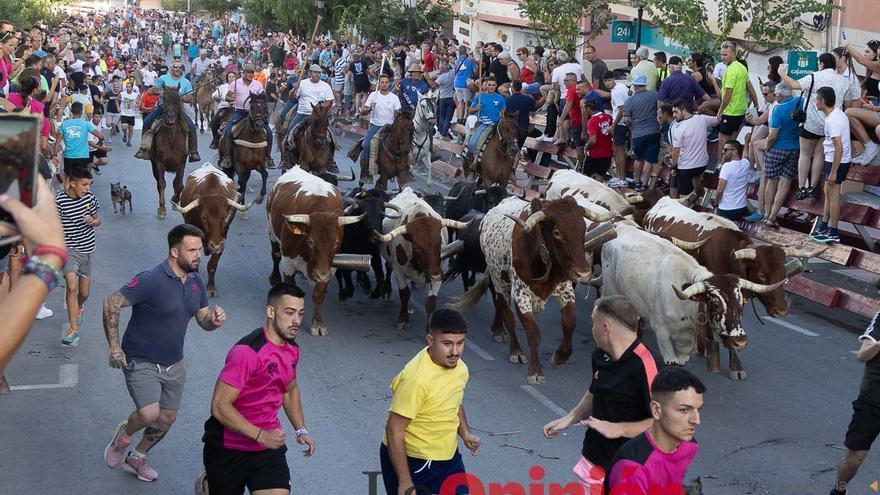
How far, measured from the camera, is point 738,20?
21219mm

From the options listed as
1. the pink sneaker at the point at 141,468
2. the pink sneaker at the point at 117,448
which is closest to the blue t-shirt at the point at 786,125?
the pink sneaker at the point at 141,468

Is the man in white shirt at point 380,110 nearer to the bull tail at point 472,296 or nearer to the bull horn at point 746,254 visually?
the bull tail at point 472,296

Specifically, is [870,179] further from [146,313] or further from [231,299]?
[146,313]

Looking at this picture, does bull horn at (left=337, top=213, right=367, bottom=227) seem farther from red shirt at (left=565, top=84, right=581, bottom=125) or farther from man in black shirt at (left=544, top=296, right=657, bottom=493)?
red shirt at (left=565, top=84, right=581, bottom=125)

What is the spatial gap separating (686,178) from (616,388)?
1212 cm

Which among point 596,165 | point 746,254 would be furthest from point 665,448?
point 596,165

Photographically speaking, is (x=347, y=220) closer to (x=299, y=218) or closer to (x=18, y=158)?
(x=299, y=218)

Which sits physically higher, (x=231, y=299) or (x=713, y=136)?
(x=713, y=136)

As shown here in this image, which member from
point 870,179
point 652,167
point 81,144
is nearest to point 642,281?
point 870,179

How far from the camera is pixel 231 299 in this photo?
14.8m

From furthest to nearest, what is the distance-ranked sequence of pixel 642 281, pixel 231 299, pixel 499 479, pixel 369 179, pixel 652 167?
pixel 369 179 → pixel 652 167 → pixel 231 299 → pixel 642 281 → pixel 499 479

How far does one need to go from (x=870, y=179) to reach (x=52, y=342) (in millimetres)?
11025

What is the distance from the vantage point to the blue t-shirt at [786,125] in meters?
A: 16.4

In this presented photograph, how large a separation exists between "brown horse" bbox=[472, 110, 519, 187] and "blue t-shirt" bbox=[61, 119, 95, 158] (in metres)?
6.57
